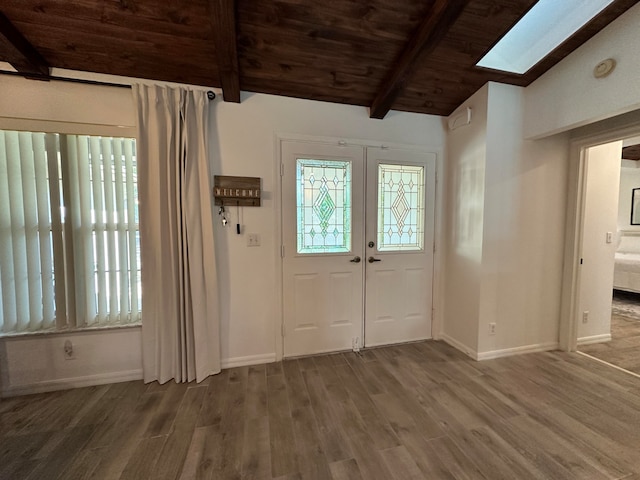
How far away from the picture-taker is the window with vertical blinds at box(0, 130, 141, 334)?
2.03m

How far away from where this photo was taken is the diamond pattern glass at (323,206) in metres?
2.59

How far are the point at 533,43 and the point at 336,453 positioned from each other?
3.55 m

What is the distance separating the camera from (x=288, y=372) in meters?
2.41

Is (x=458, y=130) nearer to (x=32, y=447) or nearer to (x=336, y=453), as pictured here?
(x=336, y=453)

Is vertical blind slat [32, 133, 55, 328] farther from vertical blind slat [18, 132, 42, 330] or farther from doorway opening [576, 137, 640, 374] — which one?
doorway opening [576, 137, 640, 374]

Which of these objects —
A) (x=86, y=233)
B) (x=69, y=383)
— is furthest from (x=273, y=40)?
(x=69, y=383)

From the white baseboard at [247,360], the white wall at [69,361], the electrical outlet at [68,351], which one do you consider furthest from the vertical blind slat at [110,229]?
the white baseboard at [247,360]

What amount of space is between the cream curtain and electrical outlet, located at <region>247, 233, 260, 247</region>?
0.34 metres

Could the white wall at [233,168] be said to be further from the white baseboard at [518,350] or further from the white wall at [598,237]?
the white baseboard at [518,350]

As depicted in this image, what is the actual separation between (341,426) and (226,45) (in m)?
2.71

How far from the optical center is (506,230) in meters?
2.60

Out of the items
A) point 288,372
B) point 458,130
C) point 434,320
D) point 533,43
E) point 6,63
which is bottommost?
point 288,372

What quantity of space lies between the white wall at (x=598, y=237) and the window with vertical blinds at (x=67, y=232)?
439cm

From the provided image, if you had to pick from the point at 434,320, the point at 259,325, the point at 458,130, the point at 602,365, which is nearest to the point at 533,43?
the point at 458,130
